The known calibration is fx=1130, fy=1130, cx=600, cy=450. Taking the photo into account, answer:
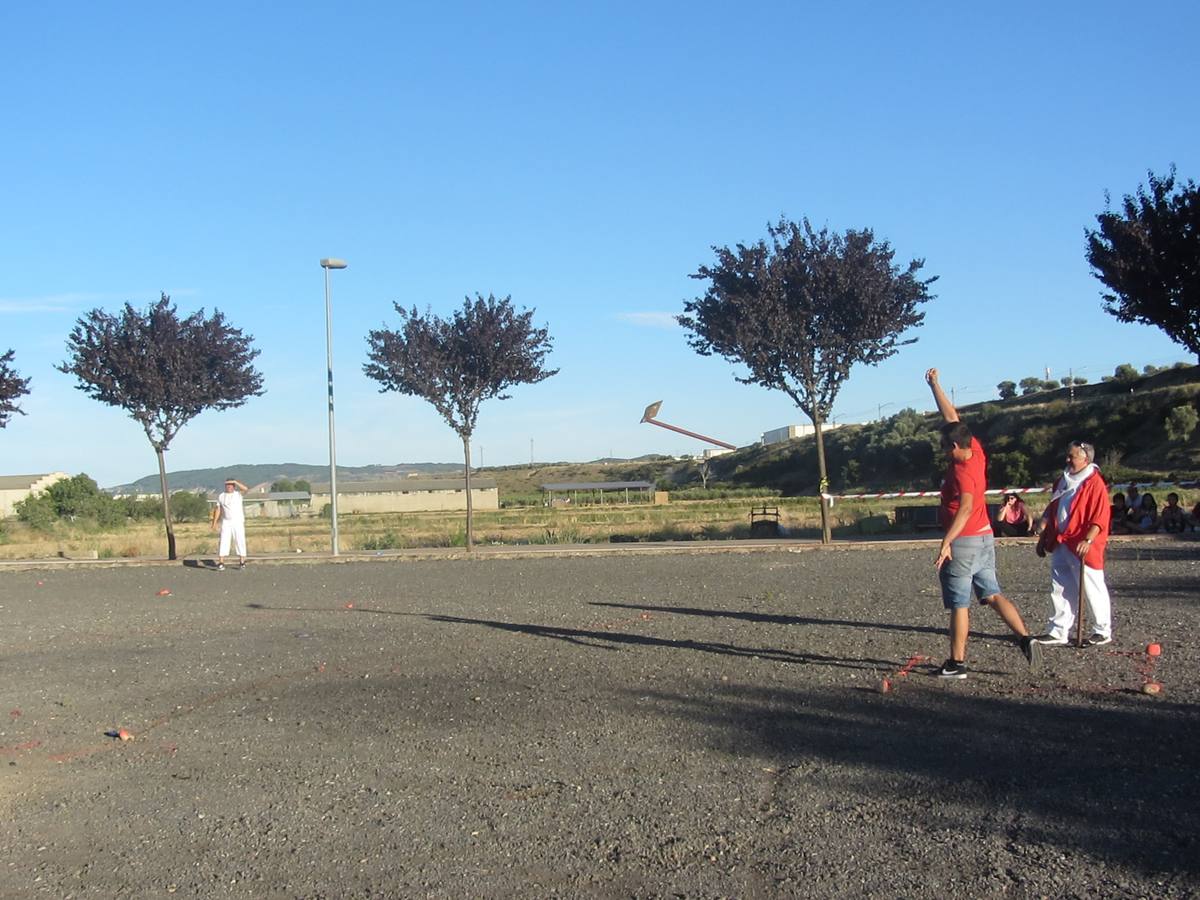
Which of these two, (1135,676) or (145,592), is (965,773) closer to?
(1135,676)

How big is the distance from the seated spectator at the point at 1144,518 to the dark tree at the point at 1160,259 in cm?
304

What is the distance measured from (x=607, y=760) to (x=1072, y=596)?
4553 mm

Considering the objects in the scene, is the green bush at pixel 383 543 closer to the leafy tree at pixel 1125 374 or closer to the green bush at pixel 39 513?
the green bush at pixel 39 513

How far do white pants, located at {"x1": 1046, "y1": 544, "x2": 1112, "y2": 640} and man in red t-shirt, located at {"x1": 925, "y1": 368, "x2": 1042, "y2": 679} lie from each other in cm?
112

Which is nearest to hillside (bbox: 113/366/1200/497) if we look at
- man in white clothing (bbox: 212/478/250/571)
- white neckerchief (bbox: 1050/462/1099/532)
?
man in white clothing (bbox: 212/478/250/571)

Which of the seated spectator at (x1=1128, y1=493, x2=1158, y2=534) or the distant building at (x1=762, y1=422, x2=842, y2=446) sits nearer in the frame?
the seated spectator at (x1=1128, y1=493, x2=1158, y2=534)

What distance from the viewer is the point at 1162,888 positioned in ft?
12.3

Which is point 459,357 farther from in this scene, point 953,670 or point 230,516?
point 953,670

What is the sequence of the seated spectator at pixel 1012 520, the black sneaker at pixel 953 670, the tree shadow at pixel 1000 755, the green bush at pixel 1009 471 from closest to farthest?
the tree shadow at pixel 1000 755 < the black sneaker at pixel 953 670 < the seated spectator at pixel 1012 520 < the green bush at pixel 1009 471

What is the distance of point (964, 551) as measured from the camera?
24.5ft

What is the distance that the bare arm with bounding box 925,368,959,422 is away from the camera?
7909mm

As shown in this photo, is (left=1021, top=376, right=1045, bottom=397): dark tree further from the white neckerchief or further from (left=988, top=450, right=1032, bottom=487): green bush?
the white neckerchief

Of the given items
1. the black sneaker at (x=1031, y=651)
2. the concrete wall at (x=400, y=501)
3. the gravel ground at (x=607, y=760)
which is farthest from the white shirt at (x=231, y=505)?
the concrete wall at (x=400, y=501)

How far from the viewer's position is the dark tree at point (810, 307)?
21.9 meters
